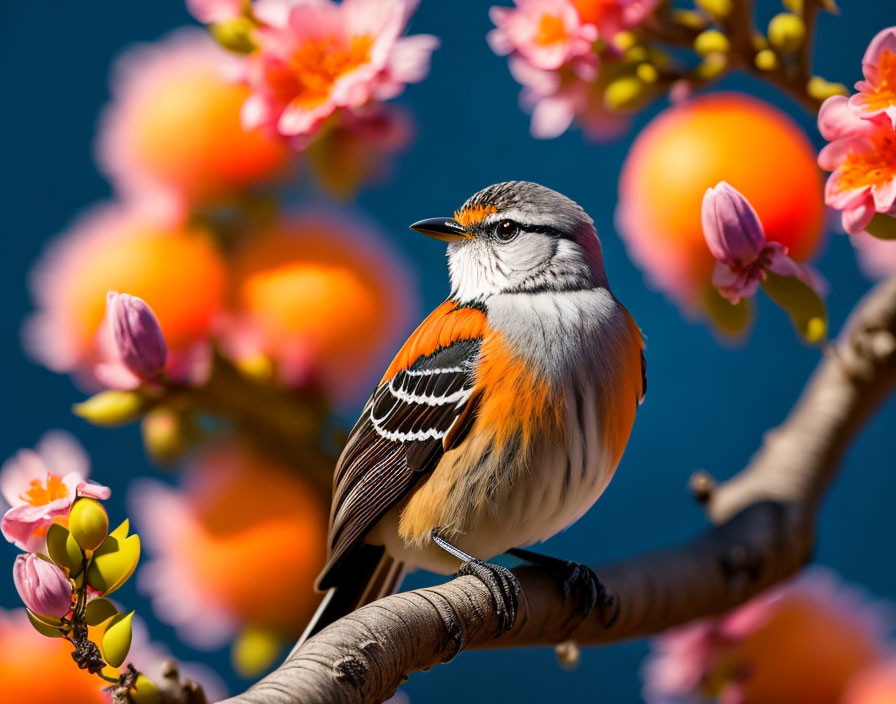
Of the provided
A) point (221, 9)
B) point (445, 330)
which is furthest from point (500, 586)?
point (221, 9)

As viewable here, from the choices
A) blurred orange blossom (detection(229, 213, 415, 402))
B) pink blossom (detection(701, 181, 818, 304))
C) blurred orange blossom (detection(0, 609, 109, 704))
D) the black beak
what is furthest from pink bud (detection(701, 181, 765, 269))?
blurred orange blossom (detection(0, 609, 109, 704))

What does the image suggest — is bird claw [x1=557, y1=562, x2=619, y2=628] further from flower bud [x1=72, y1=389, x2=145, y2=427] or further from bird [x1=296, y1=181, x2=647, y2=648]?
flower bud [x1=72, y1=389, x2=145, y2=427]

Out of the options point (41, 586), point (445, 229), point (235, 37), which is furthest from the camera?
point (235, 37)

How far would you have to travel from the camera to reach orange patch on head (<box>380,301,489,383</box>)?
0.42 metres

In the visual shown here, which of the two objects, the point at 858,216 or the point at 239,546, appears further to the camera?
the point at 239,546

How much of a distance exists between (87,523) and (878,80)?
0.33 metres

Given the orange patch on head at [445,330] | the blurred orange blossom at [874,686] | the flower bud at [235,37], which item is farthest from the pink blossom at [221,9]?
the blurred orange blossom at [874,686]

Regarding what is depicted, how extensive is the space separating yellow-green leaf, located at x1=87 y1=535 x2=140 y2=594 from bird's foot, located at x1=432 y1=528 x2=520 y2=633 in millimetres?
141

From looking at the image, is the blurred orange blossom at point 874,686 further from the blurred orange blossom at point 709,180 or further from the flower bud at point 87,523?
the flower bud at point 87,523

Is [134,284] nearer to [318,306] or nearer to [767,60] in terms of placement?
[318,306]

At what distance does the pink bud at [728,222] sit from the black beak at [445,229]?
0.34 ft

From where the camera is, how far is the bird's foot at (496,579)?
16.1 inches

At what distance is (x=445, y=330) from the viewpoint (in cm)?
42

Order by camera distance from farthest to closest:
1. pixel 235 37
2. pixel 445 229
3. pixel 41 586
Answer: pixel 235 37
pixel 445 229
pixel 41 586
